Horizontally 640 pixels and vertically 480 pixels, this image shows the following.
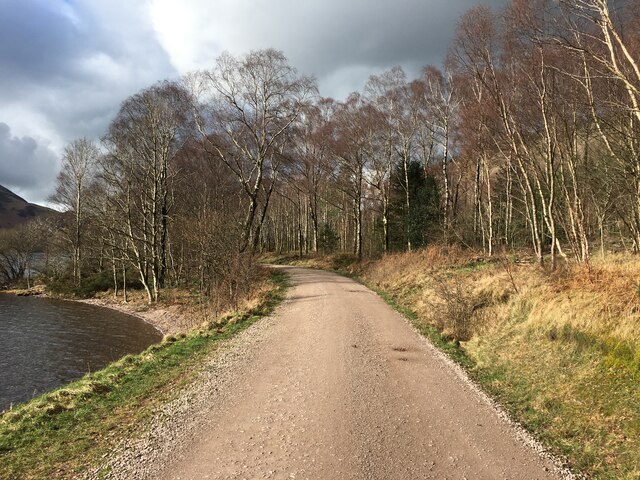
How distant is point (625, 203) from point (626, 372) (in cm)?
1130

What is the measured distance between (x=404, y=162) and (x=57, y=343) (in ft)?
73.6

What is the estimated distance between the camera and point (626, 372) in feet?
19.1

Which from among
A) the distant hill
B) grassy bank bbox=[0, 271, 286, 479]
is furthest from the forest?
the distant hill

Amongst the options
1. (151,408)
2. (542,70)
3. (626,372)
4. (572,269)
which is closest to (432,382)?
(626,372)

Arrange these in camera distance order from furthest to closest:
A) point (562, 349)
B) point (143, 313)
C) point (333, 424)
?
point (143, 313) < point (562, 349) < point (333, 424)

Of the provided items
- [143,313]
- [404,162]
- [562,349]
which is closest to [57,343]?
[143,313]

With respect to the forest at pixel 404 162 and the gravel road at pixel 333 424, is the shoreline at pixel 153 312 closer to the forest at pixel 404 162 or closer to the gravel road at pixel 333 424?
the forest at pixel 404 162

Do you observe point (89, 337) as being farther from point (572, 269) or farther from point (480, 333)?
point (572, 269)

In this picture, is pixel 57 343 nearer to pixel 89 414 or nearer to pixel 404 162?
pixel 89 414

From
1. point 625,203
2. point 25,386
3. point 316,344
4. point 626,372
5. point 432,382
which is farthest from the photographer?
point 625,203

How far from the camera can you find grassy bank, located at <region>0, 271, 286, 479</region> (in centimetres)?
491

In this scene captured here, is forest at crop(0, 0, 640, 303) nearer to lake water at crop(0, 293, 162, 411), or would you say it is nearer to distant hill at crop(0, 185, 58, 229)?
lake water at crop(0, 293, 162, 411)

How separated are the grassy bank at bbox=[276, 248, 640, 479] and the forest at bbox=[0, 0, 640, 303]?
2.17 metres

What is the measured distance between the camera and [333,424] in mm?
5445
